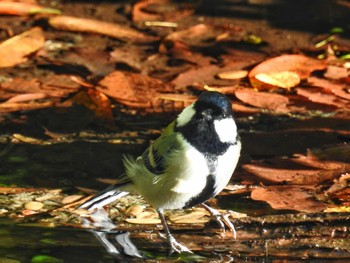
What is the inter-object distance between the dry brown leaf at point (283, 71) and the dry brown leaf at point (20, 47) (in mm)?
1916

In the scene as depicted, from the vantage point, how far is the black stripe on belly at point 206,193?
4762mm

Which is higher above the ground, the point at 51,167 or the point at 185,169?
the point at 185,169

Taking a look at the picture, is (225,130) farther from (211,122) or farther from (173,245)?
(173,245)

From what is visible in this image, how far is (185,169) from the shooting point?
15.8 feet

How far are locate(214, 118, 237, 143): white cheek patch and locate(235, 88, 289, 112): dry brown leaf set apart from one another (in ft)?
6.36

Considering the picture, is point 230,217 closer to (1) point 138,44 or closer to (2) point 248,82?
(2) point 248,82

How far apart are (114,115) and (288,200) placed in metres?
1.96

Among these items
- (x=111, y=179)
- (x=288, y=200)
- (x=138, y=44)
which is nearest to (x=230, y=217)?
(x=288, y=200)

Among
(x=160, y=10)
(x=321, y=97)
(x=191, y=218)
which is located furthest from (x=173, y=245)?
(x=160, y=10)

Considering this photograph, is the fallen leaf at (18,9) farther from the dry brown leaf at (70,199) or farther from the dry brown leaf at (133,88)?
the dry brown leaf at (70,199)

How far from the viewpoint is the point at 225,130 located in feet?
16.0

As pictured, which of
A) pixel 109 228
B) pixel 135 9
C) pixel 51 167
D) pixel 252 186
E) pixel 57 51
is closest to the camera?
pixel 109 228

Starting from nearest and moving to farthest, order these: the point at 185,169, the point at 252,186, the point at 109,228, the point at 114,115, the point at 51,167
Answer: the point at 185,169, the point at 109,228, the point at 252,186, the point at 51,167, the point at 114,115

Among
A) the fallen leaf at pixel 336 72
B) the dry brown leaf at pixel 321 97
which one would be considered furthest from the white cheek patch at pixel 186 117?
the fallen leaf at pixel 336 72
